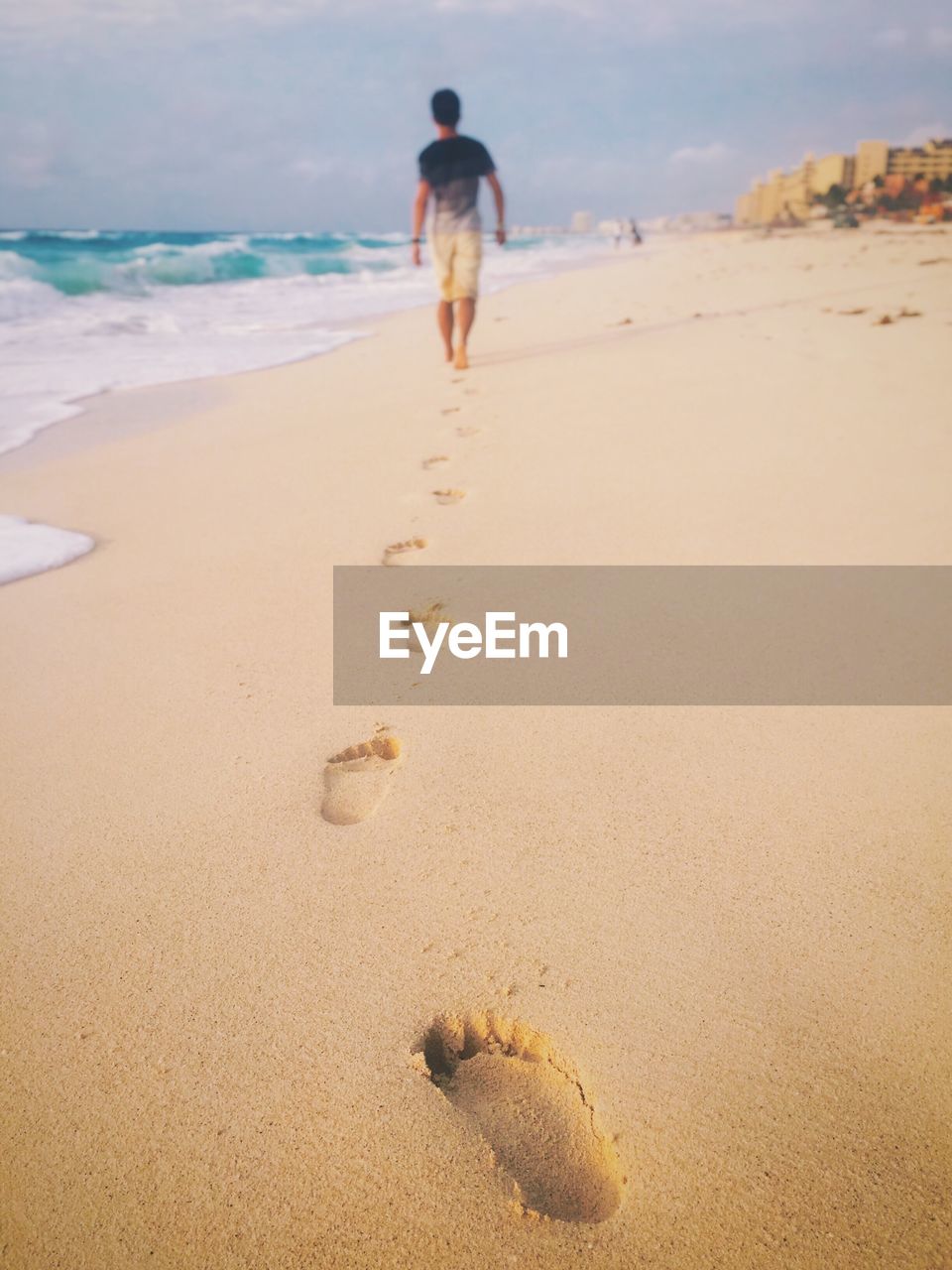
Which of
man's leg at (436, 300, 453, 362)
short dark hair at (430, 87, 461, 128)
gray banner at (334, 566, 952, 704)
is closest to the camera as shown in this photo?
gray banner at (334, 566, 952, 704)

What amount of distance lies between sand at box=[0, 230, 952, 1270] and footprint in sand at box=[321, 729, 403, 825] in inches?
0.5

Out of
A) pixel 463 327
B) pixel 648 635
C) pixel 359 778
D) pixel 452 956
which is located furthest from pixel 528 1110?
pixel 463 327

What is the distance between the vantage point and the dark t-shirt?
14.1 feet

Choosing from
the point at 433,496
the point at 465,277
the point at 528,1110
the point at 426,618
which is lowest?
the point at 528,1110

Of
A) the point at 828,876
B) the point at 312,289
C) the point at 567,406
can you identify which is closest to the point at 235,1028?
the point at 828,876

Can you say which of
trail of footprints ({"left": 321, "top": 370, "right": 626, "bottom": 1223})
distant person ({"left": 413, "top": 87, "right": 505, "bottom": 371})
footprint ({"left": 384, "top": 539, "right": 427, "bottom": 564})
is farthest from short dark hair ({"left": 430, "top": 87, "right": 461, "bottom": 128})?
trail of footprints ({"left": 321, "top": 370, "right": 626, "bottom": 1223})

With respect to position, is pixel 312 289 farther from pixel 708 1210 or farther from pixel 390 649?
pixel 708 1210

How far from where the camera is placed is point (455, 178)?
14.2ft

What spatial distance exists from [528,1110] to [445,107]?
4.77 meters

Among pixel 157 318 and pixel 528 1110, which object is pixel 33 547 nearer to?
pixel 528 1110

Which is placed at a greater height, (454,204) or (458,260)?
(454,204)

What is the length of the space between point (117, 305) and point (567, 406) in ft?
30.4

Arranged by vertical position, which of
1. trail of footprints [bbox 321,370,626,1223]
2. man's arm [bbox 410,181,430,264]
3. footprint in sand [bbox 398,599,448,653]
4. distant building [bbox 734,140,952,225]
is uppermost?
distant building [bbox 734,140,952,225]

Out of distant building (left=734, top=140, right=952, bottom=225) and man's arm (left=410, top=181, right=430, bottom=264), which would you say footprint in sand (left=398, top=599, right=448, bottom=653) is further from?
distant building (left=734, top=140, right=952, bottom=225)
